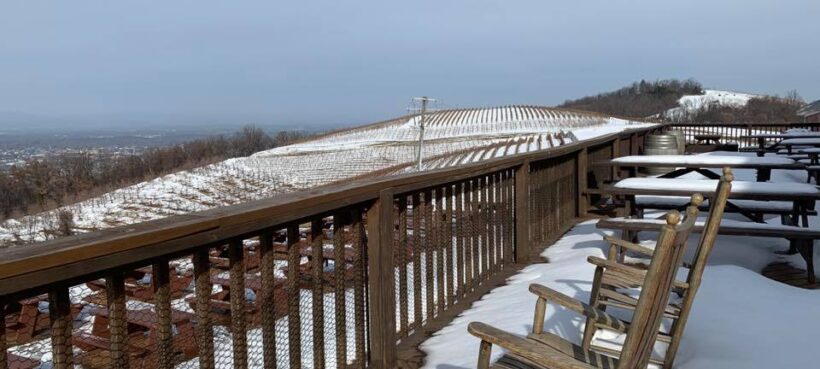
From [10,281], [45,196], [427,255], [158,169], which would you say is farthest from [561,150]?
[158,169]

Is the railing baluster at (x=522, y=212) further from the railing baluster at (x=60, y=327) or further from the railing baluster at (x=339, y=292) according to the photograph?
the railing baluster at (x=60, y=327)

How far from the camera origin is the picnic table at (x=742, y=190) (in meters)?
5.32

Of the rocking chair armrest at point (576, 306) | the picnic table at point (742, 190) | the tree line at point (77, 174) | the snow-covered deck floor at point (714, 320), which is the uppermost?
the picnic table at point (742, 190)

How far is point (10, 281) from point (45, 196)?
152 feet

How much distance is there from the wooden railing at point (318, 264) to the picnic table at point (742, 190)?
93 cm

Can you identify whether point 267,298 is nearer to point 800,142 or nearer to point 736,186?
point 736,186

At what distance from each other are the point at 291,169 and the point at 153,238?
42.4 meters

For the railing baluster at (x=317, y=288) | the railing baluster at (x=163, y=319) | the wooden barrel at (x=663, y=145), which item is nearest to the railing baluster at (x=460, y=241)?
the railing baluster at (x=317, y=288)

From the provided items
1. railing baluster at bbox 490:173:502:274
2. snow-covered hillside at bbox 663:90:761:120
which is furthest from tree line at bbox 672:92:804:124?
railing baluster at bbox 490:173:502:274

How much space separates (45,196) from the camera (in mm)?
41781

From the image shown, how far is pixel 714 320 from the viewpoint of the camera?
387cm

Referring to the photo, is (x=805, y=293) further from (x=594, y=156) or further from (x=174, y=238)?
(x=594, y=156)

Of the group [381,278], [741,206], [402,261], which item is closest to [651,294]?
[381,278]

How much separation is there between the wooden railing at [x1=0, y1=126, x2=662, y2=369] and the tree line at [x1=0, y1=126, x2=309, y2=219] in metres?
32.9
